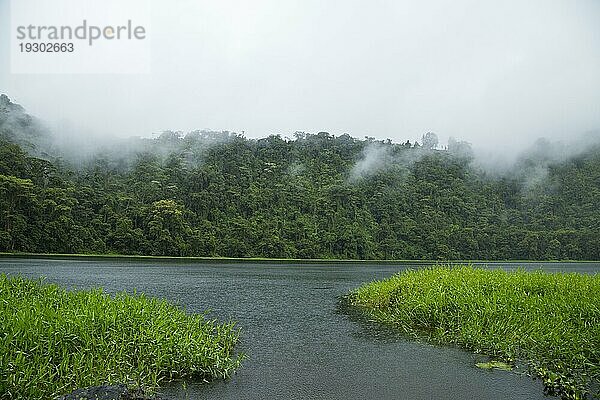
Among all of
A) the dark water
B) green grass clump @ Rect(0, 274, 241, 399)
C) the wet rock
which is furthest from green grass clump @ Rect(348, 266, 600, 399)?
the wet rock

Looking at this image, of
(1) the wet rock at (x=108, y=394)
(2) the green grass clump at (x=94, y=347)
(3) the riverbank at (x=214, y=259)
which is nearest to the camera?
(1) the wet rock at (x=108, y=394)

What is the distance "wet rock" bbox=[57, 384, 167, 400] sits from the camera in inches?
262

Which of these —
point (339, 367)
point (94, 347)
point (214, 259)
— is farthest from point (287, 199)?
point (94, 347)

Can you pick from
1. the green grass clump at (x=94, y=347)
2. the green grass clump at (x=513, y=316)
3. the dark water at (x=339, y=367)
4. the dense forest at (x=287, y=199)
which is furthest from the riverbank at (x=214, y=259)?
the green grass clump at (x=94, y=347)

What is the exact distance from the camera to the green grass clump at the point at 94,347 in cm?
725

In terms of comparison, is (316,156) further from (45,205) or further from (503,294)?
(503,294)

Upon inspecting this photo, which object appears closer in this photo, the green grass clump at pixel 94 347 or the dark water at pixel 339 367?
the green grass clump at pixel 94 347

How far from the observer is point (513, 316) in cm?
1214

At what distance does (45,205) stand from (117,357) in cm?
5898

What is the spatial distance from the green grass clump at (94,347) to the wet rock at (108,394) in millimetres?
486

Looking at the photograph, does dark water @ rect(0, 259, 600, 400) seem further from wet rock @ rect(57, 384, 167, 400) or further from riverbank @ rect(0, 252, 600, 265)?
riverbank @ rect(0, 252, 600, 265)

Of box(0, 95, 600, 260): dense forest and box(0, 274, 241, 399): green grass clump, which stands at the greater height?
box(0, 95, 600, 260): dense forest

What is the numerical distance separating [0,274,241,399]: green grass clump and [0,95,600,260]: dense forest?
179ft

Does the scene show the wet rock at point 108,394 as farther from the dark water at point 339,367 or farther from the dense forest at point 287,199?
the dense forest at point 287,199
